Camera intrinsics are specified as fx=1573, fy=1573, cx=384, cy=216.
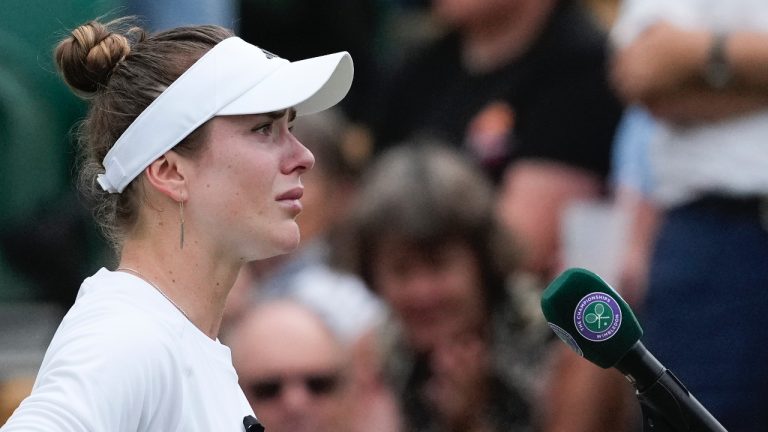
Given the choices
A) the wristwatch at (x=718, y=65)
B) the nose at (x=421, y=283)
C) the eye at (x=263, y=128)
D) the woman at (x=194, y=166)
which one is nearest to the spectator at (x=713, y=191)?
the wristwatch at (x=718, y=65)

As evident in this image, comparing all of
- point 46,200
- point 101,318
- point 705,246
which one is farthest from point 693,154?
point 101,318

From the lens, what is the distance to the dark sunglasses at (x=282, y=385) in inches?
206

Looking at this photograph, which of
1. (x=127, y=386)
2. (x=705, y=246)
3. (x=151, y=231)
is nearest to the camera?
(x=127, y=386)

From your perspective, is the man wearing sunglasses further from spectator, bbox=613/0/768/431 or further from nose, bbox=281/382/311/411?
spectator, bbox=613/0/768/431

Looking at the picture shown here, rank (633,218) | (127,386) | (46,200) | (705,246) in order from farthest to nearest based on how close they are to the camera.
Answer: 1. (46,200)
2. (633,218)
3. (705,246)
4. (127,386)

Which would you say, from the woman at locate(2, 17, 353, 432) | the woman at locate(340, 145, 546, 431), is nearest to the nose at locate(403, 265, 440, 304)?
the woman at locate(340, 145, 546, 431)

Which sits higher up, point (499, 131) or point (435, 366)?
point (499, 131)

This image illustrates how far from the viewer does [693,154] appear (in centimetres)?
490

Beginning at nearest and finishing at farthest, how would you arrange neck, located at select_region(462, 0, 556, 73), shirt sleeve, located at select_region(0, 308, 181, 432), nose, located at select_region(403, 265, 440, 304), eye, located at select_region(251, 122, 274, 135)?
1. shirt sleeve, located at select_region(0, 308, 181, 432)
2. eye, located at select_region(251, 122, 274, 135)
3. nose, located at select_region(403, 265, 440, 304)
4. neck, located at select_region(462, 0, 556, 73)

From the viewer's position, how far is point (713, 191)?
4840 millimetres

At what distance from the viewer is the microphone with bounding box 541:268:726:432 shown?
8.23 feet

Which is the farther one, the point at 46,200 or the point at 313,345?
the point at 46,200

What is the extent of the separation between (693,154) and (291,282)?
59.4 inches

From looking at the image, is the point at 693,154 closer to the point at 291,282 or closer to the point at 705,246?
the point at 705,246
